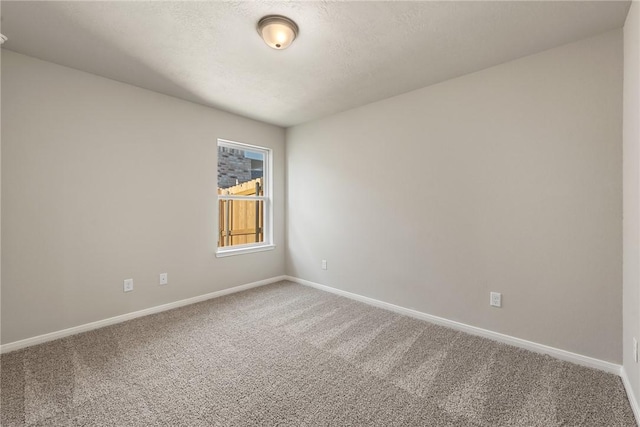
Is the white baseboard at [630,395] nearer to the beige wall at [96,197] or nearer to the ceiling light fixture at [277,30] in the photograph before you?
the ceiling light fixture at [277,30]

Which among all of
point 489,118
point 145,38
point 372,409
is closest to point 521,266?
point 489,118

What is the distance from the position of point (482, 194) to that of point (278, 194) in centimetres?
277

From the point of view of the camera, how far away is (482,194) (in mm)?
2520

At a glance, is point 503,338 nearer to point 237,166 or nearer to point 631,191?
point 631,191

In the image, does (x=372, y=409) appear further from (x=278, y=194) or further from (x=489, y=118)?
(x=278, y=194)

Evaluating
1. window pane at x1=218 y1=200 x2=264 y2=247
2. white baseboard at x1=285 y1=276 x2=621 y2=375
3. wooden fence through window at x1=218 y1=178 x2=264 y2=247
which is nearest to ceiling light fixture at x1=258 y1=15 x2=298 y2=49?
wooden fence through window at x1=218 y1=178 x2=264 y2=247

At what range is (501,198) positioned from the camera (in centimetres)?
242

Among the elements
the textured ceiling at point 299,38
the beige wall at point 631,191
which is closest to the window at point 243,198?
the textured ceiling at point 299,38

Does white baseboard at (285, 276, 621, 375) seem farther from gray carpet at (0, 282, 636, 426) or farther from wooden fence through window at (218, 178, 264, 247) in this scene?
wooden fence through window at (218, 178, 264, 247)

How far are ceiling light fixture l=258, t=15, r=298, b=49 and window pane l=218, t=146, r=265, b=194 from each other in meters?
2.07

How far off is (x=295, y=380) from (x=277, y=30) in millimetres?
2356

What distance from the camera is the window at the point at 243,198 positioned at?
3.82 m

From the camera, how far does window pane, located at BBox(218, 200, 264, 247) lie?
13.1 feet

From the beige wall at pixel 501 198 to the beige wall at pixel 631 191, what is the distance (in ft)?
0.34
